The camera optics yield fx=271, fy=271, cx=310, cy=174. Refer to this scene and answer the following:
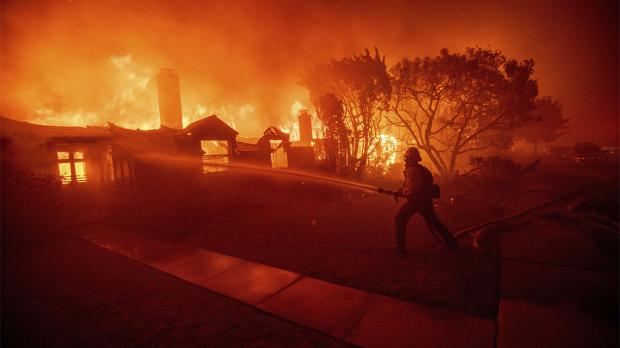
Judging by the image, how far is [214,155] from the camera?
14578 mm

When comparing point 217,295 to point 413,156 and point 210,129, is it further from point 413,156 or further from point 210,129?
point 210,129

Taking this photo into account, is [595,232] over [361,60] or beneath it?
beneath

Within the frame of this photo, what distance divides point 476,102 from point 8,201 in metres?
23.9

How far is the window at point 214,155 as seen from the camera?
1451cm

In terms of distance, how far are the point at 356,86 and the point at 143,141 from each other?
13.3 meters

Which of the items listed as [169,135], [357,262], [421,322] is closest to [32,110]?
[169,135]

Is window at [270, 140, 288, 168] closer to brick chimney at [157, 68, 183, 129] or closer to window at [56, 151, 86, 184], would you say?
brick chimney at [157, 68, 183, 129]

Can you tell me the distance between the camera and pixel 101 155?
1501 cm

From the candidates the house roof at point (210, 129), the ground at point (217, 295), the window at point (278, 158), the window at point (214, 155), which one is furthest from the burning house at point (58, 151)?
the window at point (278, 158)

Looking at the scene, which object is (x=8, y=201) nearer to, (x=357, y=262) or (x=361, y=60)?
(x=357, y=262)

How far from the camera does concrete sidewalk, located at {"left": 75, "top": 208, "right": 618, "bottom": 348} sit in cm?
306

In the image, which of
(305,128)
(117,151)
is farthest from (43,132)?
(305,128)

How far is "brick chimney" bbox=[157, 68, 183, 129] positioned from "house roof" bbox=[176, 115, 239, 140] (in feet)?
26.5

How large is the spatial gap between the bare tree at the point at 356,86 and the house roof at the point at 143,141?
8801 mm
